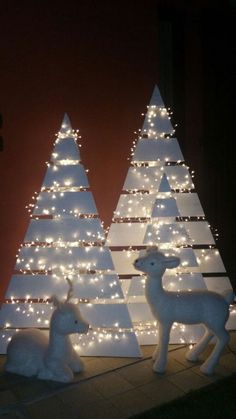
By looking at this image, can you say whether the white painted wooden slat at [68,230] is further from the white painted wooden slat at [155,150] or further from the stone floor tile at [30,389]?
the stone floor tile at [30,389]

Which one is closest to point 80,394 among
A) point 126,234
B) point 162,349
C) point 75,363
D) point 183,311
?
point 75,363

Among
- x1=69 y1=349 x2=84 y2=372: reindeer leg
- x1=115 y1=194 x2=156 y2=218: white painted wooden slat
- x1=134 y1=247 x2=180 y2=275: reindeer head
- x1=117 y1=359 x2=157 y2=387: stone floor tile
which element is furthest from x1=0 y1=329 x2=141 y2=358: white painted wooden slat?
x1=115 y1=194 x2=156 y2=218: white painted wooden slat

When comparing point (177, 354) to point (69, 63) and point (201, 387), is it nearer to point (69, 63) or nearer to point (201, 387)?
point (201, 387)

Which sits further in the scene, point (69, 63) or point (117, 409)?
point (69, 63)

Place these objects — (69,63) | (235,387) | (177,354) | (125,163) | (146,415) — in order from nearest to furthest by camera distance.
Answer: (146,415)
(235,387)
(177,354)
(69,63)
(125,163)

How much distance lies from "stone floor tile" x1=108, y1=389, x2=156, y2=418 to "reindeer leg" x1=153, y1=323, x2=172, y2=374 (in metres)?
0.30

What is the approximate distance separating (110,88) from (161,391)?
110 inches

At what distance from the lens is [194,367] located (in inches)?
123

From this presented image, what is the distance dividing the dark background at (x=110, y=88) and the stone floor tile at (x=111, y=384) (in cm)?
138

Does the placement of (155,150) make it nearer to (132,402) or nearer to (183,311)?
(183,311)

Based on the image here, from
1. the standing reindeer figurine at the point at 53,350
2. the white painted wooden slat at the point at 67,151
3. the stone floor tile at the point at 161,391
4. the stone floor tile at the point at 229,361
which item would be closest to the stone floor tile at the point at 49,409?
the standing reindeer figurine at the point at 53,350

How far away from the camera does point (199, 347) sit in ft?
10.6

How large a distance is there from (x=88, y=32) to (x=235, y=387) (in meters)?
3.34

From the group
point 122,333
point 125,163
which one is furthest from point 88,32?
point 122,333
